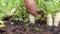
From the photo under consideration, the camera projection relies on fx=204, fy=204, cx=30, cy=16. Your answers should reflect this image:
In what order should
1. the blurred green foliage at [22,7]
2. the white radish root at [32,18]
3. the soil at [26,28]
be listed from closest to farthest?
the soil at [26,28], the white radish root at [32,18], the blurred green foliage at [22,7]

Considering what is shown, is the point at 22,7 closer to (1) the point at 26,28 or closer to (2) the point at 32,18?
(2) the point at 32,18

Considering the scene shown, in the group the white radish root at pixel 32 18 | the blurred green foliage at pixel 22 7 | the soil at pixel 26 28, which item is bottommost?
the soil at pixel 26 28

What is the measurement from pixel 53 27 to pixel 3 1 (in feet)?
3.18

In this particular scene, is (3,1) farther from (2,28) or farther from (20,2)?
(2,28)

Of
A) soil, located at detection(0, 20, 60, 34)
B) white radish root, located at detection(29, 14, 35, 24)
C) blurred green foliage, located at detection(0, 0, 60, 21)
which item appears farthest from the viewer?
blurred green foliage, located at detection(0, 0, 60, 21)

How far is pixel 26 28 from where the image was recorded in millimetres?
2271

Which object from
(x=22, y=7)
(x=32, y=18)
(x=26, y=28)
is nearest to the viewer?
(x=26, y=28)

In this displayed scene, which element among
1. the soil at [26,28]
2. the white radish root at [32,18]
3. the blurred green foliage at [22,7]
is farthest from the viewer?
the blurred green foliage at [22,7]

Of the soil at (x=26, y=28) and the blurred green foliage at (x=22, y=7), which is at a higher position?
the blurred green foliage at (x=22, y=7)

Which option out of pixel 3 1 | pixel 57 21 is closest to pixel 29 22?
pixel 57 21

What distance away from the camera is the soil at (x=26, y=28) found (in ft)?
7.07

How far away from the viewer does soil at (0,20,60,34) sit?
7.07 feet

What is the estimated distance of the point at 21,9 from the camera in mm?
2678

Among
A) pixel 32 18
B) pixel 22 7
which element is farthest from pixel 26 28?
pixel 22 7
